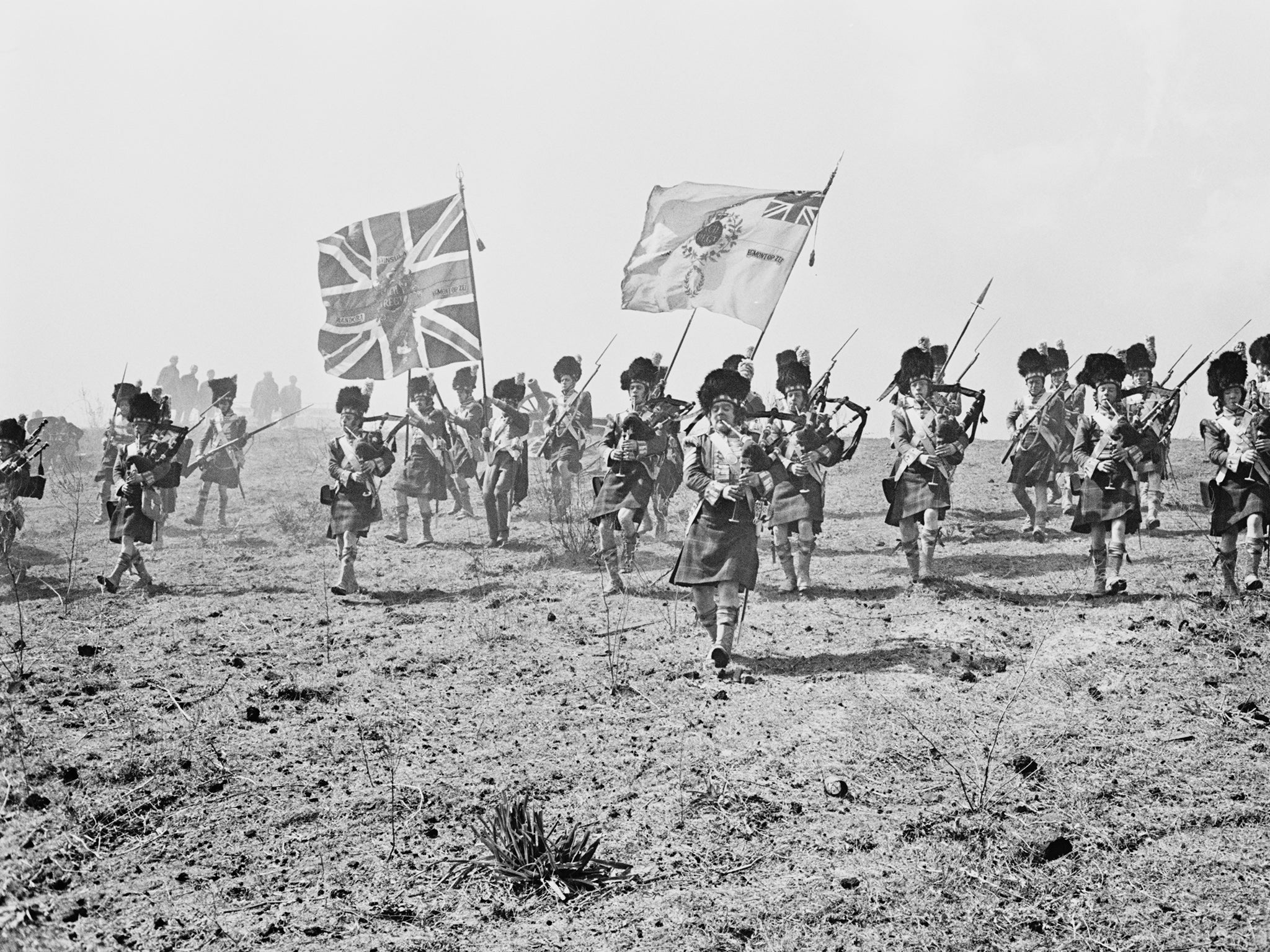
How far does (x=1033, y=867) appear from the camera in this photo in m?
5.11

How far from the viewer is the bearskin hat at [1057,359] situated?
15.3 metres

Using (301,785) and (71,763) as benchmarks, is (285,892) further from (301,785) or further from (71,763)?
(71,763)

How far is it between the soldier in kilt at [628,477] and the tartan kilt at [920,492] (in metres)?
2.58

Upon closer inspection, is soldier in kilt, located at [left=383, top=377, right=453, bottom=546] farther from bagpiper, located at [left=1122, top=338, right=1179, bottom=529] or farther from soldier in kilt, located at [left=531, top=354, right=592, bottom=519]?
bagpiper, located at [left=1122, top=338, right=1179, bottom=529]

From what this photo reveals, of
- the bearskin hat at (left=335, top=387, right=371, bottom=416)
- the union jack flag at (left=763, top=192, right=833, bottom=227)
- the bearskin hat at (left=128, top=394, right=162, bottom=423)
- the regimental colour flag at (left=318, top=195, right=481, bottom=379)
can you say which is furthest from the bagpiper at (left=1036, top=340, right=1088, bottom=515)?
the bearskin hat at (left=128, top=394, right=162, bottom=423)

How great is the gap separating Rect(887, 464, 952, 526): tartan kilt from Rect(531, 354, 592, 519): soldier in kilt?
5448 mm

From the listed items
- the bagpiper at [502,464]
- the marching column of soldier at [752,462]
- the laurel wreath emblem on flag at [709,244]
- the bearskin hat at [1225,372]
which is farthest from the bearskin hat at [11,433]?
the bearskin hat at [1225,372]

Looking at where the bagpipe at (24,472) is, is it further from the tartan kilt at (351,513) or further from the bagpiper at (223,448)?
the bagpiper at (223,448)

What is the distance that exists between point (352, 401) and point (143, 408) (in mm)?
2452

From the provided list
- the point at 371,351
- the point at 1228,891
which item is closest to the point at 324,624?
the point at 371,351

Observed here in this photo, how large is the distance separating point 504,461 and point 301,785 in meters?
9.13

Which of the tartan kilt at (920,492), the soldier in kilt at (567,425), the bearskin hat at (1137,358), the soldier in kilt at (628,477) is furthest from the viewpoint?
the soldier in kilt at (567,425)

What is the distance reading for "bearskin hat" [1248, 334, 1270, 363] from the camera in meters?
12.9

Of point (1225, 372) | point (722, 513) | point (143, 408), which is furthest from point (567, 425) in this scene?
point (1225, 372)
